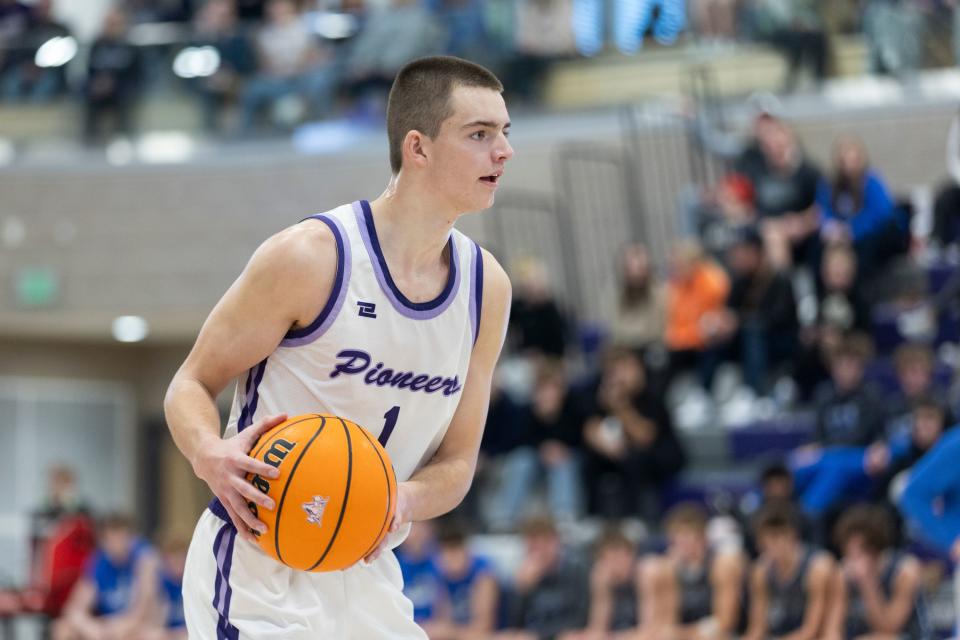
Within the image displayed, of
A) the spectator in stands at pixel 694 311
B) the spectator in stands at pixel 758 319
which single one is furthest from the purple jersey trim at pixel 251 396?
the spectator in stands at pixel 694 311

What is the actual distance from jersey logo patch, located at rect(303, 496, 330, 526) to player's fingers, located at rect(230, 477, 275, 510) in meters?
0.08

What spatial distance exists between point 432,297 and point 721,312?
771 centimetres

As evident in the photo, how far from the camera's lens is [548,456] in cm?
1084

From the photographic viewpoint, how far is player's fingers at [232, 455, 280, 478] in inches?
126

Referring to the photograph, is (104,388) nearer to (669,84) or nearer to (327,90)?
(327,90)

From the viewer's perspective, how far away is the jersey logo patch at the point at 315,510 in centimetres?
325

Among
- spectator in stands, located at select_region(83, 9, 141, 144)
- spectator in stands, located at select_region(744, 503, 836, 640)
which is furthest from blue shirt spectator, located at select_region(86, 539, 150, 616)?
spectator in stands, located at select_region(83, 9, 141, 144)

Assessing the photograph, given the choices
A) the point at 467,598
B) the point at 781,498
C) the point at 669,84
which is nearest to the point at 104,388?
the point at 669,84

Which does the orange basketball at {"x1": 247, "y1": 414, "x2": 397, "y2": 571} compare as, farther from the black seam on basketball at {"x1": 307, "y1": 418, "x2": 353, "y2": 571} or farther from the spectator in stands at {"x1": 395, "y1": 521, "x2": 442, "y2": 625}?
the spectator in stands at {"x1": 395, "y1": 521, "x2": 442, "y2": 625}

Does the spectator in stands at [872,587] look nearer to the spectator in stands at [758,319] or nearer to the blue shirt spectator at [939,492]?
the blue shirt spectator at [939,492]

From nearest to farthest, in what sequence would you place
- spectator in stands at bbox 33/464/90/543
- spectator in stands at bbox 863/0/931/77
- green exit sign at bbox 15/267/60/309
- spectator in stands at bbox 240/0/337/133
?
spectator in stands at bbox 863/0/931/77, spectator in stands at bbox 33/464/90/543, spectator in stands at bbox 240/0/337/133, green exit sign at bbox 15/267/60/309

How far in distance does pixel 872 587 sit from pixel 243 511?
574 centimetres

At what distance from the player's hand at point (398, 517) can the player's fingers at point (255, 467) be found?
1.02ft

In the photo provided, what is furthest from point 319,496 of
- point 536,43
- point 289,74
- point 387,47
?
point 289,74
